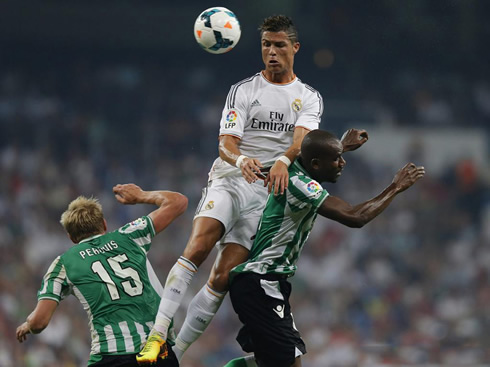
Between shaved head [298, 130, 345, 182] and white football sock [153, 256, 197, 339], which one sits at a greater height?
shaved head [298, 130, 345, 182]

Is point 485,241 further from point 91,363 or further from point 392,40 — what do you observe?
point 91,363

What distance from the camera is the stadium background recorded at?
46.0ft

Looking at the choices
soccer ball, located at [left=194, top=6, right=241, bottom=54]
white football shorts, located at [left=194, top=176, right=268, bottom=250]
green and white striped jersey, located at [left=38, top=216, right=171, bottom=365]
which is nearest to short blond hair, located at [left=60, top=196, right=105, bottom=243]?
green and white striped jersey, located at [left=38, top=216, right=171, bottom=365]

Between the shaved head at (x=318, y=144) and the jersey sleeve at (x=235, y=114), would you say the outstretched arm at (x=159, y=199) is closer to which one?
the jersey sleeve at (x=235, y=114)

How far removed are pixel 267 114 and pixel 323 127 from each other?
39.6 feet

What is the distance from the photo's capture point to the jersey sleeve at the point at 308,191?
5246 millimetres

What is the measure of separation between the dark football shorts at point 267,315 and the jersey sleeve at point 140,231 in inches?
27.5

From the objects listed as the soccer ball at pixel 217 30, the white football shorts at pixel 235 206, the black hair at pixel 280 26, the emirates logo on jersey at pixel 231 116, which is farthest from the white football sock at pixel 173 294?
the black hair at pixel 280 26

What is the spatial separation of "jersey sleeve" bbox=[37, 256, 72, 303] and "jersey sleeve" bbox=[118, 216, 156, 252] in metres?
0.49

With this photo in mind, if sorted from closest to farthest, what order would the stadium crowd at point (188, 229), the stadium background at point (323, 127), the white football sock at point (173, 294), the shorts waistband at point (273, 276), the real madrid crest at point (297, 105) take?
the white football sock at point (173, 294) < the shorts waistband at point (273, 276) < the real madrid crest at point (297, 105) < the stadium crowd at point (188, 229) < the stadium background at point (323, 127)

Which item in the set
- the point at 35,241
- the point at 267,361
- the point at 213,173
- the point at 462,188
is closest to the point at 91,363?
the point at 267,361

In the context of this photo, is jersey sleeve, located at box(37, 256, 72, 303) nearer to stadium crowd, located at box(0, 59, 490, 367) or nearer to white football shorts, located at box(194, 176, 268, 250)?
white football shorts, located at box(194, 176, 268, 250)

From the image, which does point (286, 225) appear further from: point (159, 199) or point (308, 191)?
point (159, 199)

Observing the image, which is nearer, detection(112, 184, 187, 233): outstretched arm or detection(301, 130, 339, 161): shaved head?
detection(301, 130, 339, 161): shaved head
